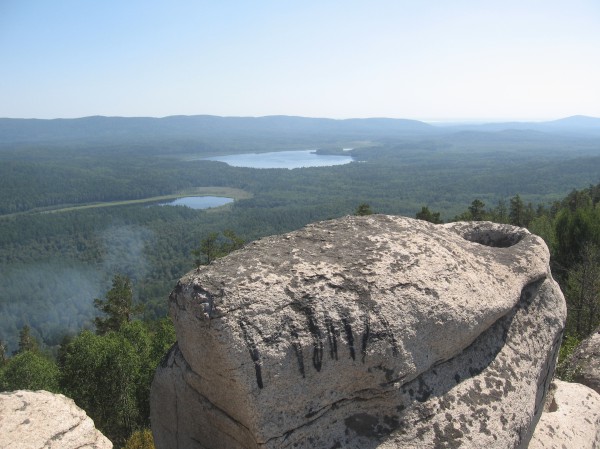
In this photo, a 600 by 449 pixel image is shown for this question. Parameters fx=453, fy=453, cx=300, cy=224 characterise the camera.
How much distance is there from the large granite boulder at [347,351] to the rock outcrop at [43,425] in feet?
4.19

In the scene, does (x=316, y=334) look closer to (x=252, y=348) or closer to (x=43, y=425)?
(x=252, y=348)

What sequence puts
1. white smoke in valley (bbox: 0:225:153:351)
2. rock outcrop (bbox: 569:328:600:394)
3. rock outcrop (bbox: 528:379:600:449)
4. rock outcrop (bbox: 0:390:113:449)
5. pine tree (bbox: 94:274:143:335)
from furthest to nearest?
white smoke in valley (bbox: 0:225:153:351) → pine tree (bbox: 94:274:143:335) → rock outcrop (bbox: 569:328:600:394) → rock outcrop (bbox: 528:379:600:449) → rock outcrop (bbox: 0:390:113:449)

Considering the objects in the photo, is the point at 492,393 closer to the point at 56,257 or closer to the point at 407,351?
the point at 407,351

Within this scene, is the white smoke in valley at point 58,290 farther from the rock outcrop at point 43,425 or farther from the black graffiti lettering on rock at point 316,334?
the black graffiti lettering on rock at point 316,334

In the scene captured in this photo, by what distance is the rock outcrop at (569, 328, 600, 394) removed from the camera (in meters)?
12.4

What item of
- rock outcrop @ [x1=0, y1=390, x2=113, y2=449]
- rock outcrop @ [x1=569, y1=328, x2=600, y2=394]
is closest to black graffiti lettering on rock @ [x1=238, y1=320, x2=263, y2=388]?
rock outcrop @ [x1=0, y1=390, x2=113, y2=449]

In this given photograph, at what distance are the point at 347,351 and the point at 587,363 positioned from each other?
10.3m

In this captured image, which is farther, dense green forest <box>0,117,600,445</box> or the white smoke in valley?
the white smoke in valley

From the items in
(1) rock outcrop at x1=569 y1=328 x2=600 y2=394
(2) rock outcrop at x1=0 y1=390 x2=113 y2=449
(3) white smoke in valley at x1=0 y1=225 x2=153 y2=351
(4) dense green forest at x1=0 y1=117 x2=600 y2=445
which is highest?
(2) rock outcrop at x1=0 y1=390 x2=113 y2=449

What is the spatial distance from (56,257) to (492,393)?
14971 cm

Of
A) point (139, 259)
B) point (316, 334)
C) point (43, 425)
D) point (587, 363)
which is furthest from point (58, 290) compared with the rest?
point (316, 334)

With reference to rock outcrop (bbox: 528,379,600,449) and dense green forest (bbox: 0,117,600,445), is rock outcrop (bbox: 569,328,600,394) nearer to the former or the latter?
rock outcrop (bbox: 528,379,600,449)

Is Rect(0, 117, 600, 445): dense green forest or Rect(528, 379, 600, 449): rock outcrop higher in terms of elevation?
Rect(528, 379, 600, 449): rock outcrop

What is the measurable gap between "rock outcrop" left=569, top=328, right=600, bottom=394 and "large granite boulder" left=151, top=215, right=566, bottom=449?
5.45 m
